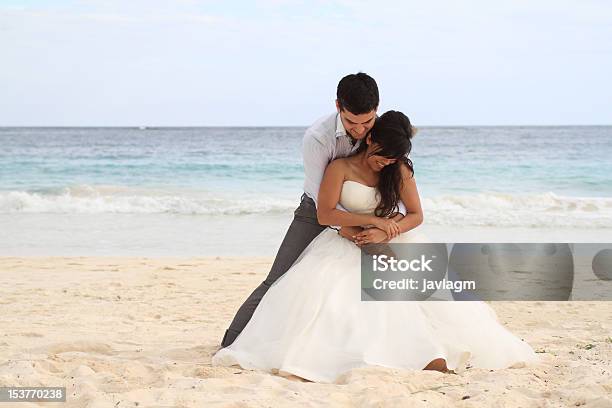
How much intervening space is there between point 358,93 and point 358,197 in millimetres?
654

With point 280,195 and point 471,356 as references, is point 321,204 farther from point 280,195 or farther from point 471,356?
point 280,195

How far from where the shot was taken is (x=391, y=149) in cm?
423

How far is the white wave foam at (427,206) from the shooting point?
13797mm

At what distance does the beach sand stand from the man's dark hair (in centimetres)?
135

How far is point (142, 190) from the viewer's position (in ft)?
63.9

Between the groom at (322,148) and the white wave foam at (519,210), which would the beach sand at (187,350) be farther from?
the white wave foam at (519,210)

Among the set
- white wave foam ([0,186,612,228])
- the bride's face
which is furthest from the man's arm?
white wave foam ([0,186,612,228])

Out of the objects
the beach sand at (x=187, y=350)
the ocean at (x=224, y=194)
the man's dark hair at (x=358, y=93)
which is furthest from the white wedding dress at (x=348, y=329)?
the ocean at (x=224, y=194)

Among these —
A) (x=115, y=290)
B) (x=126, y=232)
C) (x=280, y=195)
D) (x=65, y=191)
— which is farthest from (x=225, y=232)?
(x=65, y=191)

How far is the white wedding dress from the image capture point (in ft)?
13.7

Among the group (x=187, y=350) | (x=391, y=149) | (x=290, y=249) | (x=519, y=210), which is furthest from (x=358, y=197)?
(x=519, y=210)

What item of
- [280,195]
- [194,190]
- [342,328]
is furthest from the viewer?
[194,190]

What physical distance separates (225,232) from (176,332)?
6475mm

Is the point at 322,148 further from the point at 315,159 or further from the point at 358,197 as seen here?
the point at 358,197
